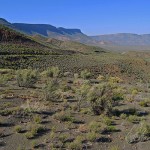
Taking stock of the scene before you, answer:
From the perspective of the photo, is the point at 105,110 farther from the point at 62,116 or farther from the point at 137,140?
the point at 137,140

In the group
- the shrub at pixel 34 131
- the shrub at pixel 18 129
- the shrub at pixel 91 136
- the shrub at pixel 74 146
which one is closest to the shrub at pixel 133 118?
the shrub at pixel 91 136

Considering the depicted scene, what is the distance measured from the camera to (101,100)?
23.7m

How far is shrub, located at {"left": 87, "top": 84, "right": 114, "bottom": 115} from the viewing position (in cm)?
2319

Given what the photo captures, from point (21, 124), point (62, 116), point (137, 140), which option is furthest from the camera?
point (62, 116)

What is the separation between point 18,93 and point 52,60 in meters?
39.8

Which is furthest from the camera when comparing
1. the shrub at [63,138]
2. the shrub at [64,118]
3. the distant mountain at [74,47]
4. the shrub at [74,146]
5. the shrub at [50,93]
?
the distant mountain at [74,47]

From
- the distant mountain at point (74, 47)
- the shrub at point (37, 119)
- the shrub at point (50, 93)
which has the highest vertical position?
the distant mountain at point (74, 47)

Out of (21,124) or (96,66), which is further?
(96,66)

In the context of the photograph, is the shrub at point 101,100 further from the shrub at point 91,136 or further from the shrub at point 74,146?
the shrub at point 74,146

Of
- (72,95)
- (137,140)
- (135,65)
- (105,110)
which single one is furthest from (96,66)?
(137,140)

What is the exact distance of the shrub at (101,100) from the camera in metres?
23.2

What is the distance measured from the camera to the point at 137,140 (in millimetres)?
18125

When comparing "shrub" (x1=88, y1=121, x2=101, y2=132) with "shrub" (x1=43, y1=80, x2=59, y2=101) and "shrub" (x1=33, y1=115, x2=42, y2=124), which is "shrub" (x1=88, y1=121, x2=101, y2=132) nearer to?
"shrub" (x1=33, y1=115, x2=42, y2=124)

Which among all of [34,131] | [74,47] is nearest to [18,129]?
[34,131]
